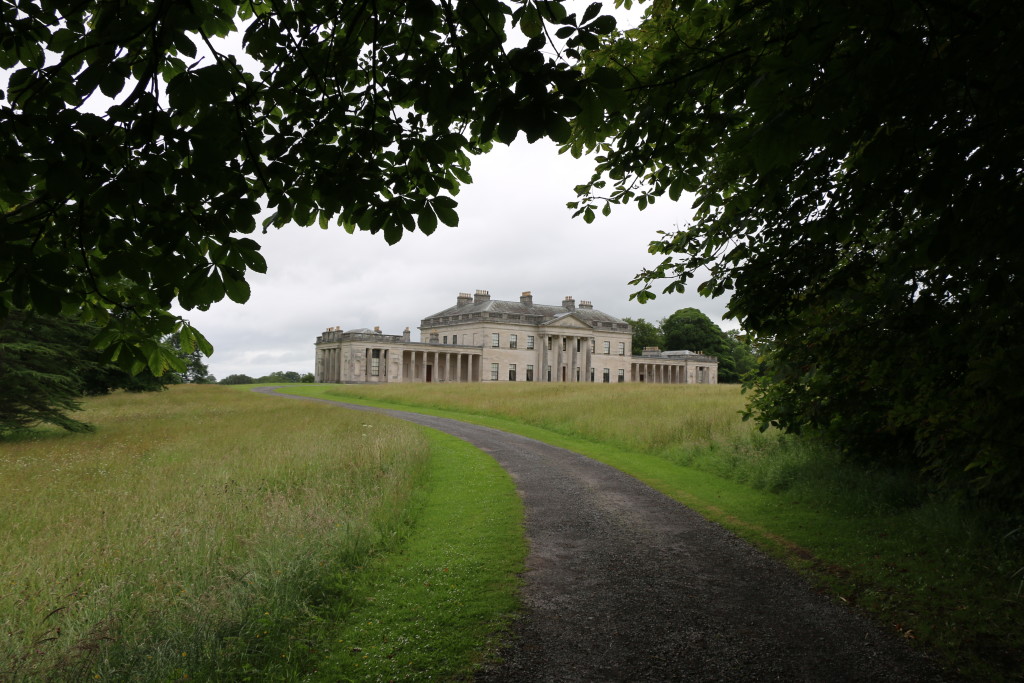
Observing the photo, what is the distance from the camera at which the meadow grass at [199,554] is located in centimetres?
502

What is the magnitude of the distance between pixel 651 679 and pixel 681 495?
23.6 ft

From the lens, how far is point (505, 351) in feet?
278

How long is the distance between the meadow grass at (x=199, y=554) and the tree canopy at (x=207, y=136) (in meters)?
2.38

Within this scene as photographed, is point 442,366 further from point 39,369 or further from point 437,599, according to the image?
point 437,599

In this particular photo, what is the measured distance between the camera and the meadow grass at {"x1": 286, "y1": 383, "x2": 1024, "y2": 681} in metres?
5.80

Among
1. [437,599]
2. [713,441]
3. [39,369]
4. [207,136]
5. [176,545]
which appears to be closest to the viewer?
[207,136]

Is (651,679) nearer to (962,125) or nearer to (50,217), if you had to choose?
(962,125)

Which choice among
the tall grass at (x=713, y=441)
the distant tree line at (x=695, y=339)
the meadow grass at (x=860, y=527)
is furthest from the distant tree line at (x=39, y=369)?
the distant tree line at (x=695, y=339)

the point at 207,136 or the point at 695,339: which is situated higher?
the point at 695,339

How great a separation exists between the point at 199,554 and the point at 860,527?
8801 mm

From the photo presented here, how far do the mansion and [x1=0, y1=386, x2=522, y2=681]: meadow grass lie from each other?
207 ft

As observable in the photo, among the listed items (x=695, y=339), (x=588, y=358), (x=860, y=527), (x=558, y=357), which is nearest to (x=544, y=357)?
(x=558, y=357)

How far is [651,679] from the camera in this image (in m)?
4.84

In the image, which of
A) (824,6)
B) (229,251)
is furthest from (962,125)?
(229,251)
